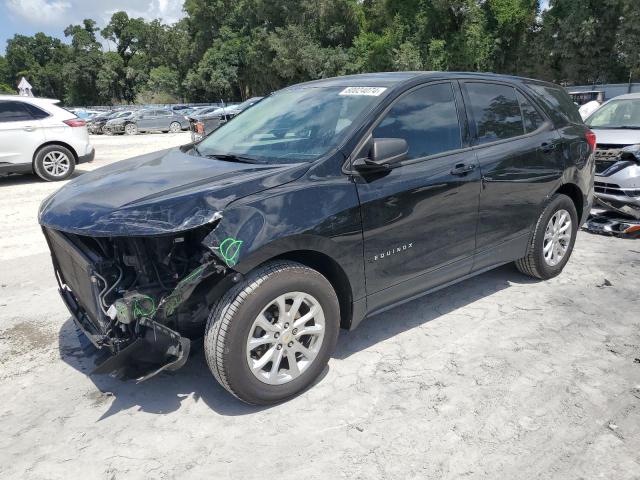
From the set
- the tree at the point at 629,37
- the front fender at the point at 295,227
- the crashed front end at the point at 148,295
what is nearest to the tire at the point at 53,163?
the crashed front end at the point at 148,295

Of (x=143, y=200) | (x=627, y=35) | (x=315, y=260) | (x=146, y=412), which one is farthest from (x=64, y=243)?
(x=627, y=35)

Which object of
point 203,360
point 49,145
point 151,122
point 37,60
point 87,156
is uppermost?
point 37,60

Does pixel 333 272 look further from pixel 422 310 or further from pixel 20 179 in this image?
pixel 20 179

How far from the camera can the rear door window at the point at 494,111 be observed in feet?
13.3

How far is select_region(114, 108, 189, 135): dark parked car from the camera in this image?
29.1 m

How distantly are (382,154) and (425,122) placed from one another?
71cm

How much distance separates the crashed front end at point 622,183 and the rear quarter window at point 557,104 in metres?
1.64

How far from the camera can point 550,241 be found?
15.7 feet

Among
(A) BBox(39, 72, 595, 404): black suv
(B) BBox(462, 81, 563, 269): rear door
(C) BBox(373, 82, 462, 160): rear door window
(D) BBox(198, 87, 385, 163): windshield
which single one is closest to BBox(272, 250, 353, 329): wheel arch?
(A) BBox(39, 72, 595, 404): black suv

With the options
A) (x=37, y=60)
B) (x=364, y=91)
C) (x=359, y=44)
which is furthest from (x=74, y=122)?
(x=37, y=60)

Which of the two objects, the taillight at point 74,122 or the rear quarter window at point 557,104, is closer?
the rear quarter window at point 557,104

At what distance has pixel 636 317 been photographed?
4.17m

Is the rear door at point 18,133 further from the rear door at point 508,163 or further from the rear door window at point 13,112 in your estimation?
the rear door at point 508,163

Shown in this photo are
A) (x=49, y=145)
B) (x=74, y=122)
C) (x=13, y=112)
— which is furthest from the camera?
(x=74, y=122)
